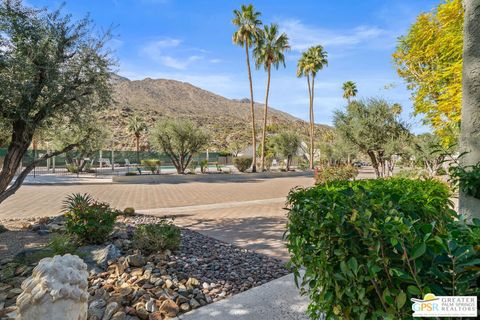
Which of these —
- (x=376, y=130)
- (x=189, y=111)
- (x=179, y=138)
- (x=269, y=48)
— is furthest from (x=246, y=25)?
(x=189, y=111)

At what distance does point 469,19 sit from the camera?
3139 mm

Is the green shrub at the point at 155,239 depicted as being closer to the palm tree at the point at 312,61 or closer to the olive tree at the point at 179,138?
the olive tree at the point at 179,138

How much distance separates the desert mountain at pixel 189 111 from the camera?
7291 centimetres

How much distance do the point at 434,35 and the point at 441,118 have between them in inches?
95.3

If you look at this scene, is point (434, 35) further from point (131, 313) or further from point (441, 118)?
point (131, 313)

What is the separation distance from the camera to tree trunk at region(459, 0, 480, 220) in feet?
10.1

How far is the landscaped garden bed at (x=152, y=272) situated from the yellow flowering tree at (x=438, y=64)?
557 cm

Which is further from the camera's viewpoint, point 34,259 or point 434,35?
point 434,35

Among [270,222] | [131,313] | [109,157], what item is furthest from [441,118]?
[109,157]

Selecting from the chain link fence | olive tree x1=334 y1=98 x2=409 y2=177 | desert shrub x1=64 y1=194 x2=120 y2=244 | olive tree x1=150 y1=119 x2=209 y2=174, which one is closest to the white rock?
desert shrub x1=64 y1=194 x2=120 y2=244

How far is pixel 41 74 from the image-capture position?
5969 millimetres

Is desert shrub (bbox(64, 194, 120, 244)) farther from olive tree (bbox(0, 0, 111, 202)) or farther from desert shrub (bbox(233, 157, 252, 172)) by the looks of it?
desert shrub (bbox(233, 157, 252, 172))

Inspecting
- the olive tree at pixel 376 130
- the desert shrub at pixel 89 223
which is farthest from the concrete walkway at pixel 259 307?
the olive tree at pixel 376 130

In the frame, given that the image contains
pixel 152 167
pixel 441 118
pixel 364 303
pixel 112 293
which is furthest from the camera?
pixel 152 167
